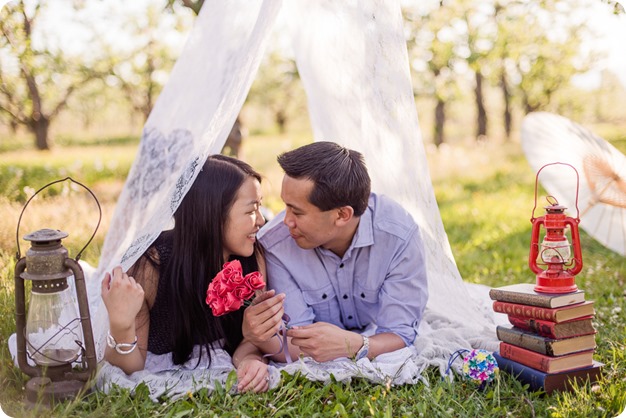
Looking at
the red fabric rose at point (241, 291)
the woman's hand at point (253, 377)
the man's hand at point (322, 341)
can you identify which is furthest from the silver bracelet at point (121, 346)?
the man's hand at point (322, 341)

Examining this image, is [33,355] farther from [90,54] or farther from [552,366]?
[90,54]

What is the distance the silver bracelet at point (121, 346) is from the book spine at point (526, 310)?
183 centimetres

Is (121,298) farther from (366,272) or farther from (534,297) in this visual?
(534,297)

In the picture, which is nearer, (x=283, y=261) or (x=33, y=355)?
(x=33, y=355)

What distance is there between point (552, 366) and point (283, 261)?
144 centimetres

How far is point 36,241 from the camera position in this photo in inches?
108

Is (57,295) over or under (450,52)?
under

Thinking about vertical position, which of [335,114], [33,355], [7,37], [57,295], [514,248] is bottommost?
[514,248]

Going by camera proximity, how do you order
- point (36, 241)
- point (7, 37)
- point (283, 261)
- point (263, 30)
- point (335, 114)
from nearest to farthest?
point (36, 241)
point (263, 30)
point (283, 261)
point (335, 114)
point (7, 37)

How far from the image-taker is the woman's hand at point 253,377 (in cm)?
305

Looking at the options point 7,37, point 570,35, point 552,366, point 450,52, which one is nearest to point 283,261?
point 552,366

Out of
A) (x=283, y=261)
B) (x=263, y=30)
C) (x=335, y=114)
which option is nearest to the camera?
(x=263, y=30)

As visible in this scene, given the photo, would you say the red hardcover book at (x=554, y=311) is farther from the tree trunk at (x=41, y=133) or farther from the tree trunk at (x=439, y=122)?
the tree trunk at (x=439, y=122)

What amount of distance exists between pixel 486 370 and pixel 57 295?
202 cm
